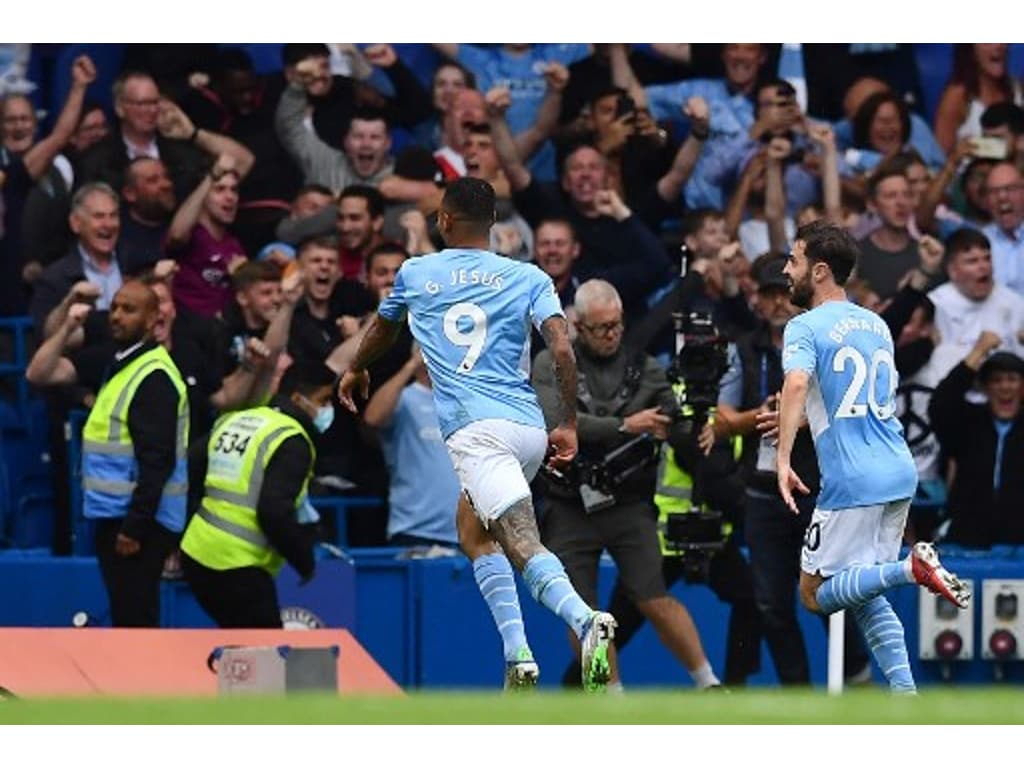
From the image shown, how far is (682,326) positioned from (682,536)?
3.85ft

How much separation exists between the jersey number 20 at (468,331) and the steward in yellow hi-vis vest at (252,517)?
11.0 feet

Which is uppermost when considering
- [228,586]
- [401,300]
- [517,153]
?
[517,153]

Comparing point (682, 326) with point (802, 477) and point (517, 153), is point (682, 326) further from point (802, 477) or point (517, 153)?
point (517, 153)

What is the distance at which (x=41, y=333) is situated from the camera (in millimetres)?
→ 18891

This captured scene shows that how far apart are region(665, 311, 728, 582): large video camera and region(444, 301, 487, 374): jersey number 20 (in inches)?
118

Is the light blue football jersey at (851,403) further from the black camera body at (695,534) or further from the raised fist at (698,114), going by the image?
the raised fist at (698,114)

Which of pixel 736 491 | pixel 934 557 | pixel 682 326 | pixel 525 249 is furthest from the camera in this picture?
pixel 525 249

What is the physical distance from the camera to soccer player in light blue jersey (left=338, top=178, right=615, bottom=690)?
13852 mm

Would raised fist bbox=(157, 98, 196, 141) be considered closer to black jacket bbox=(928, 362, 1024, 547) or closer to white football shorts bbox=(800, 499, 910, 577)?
black jacket bbox=(928, 362, 1024, 547)

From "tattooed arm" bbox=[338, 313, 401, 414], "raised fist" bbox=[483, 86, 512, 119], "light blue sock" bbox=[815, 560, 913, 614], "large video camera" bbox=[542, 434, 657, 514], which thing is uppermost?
"raised fist" bbox=[483, 86, 512, 119]

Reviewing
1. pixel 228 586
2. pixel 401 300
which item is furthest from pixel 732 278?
pixel 401 300

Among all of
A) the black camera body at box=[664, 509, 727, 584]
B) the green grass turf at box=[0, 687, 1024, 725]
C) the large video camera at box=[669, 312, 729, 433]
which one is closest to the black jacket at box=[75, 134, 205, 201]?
the large video camera at box=[669, 312, 729, 433]

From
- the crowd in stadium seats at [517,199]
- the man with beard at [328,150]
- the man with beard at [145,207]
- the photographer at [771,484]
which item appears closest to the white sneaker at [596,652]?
the photographer at [771,484]

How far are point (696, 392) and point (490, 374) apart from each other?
3.05 meters
